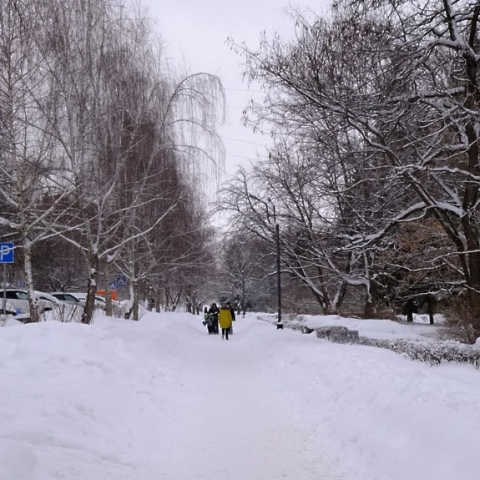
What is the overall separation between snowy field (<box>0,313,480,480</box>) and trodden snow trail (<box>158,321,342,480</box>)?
0.02 m

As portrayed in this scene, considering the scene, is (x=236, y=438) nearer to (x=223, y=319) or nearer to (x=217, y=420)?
(x=217, y=420)

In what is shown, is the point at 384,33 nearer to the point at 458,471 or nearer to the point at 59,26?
the point at 59,26

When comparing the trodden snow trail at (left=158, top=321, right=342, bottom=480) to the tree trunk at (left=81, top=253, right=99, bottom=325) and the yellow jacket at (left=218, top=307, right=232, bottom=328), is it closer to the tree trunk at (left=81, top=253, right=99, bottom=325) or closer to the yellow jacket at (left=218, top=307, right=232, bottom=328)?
the tree trunk at (left=81, top=253, right=99, bottom=325)

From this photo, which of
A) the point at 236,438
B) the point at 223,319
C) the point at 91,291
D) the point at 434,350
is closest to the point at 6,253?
the point at 91,291

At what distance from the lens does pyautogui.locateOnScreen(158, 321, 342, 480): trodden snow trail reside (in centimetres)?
555

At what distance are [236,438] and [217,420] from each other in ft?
3.87

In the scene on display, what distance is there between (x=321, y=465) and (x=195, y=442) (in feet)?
5.66

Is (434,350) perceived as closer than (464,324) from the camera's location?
Yes

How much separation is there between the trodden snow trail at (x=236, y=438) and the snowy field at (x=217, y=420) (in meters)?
0.02

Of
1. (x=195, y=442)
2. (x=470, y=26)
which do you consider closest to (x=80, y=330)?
(x=195, y=442)

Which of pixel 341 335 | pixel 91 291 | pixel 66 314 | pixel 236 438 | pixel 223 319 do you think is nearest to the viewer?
pixel 236 438

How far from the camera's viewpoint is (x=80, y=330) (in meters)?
11.0

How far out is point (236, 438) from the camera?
6.96m

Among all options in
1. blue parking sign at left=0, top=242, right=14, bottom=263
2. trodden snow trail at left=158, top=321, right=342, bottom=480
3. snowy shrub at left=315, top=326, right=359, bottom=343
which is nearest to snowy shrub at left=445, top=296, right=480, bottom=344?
snowy shrub at left=315, top=326, right=359, bottom=343
